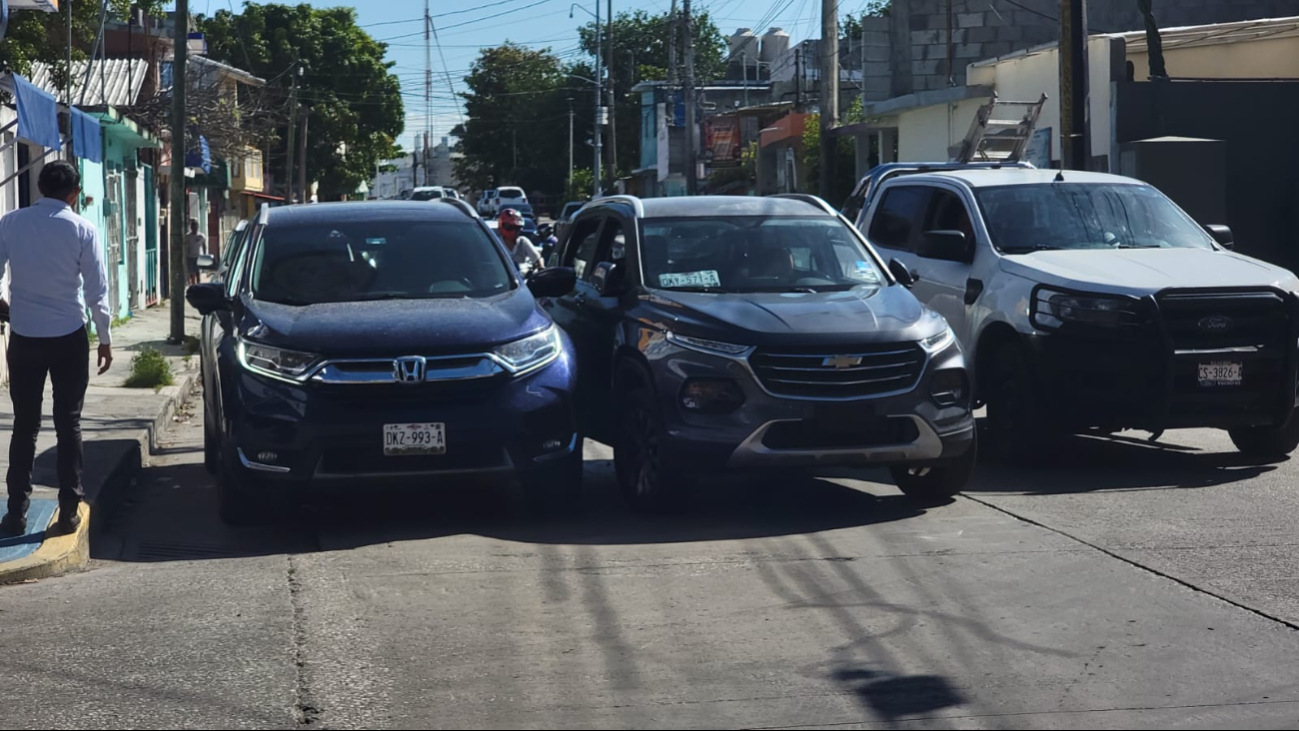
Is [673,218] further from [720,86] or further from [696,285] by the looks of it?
[720,86]

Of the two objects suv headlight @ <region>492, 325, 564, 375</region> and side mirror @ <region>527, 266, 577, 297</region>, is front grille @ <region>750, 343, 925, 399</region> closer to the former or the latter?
suv headlight @ <region>492, 325, 564, 375</region>

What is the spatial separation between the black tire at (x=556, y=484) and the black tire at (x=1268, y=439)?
4589 mm

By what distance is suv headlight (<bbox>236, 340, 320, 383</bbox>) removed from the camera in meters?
8.18

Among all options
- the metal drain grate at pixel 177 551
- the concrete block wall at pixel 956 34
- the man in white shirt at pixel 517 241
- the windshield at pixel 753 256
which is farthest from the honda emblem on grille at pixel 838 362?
the concrete block wall at pixel 956 34

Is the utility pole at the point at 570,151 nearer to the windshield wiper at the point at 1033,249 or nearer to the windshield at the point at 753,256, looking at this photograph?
the windshield wiper at the point at 1033,249

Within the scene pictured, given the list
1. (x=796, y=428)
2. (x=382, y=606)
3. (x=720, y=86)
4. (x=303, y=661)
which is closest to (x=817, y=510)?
(x=796, y=428)

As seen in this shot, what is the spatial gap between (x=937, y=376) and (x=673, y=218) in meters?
2.09

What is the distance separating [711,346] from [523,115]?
8847 cm

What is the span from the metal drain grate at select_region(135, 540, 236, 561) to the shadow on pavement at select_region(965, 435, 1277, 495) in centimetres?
443

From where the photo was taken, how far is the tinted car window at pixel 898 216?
12.2 metres

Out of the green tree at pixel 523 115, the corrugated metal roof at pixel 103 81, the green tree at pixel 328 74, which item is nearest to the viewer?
the corrugated metal roof at pixel 103 81

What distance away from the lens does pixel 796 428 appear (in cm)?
845

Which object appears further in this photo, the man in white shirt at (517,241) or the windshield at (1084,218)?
the man in white shirt at (517,241)

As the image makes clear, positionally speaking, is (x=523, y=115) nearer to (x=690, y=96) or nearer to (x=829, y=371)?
(x=690, y=96)
